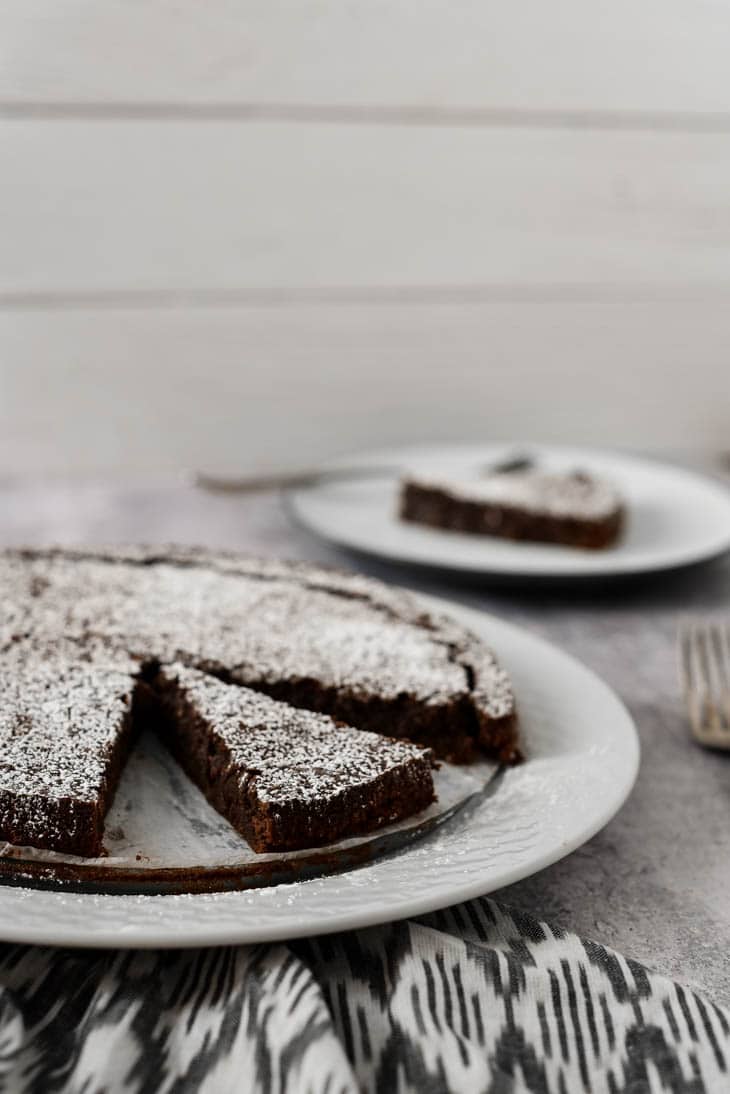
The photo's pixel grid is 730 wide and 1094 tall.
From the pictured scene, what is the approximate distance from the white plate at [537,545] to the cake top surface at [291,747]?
28.1 inches

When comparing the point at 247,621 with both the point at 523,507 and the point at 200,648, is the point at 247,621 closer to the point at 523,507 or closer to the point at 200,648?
the point at 200,648

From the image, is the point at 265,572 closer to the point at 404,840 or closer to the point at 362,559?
the point at 362,559

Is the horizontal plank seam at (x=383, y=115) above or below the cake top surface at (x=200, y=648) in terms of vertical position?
above

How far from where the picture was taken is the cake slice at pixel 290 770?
1.03 metres

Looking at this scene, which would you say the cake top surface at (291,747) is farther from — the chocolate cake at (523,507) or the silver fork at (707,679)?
the chocolate cake at (523,507)

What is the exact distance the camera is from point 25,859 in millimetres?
1009

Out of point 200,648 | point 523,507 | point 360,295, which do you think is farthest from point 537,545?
point 360,295

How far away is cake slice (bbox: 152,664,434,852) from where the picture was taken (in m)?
1.03

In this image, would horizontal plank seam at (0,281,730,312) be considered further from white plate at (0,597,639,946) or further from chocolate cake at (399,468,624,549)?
white plate at (0,597,639,946)

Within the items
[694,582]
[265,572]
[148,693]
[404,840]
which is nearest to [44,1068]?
[404,840]

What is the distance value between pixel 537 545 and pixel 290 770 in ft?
3.53

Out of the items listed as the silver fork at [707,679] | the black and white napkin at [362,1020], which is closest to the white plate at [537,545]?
the silver fork at [707,679]

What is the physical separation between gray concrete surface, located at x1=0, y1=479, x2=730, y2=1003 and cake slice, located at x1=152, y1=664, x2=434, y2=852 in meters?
0.16


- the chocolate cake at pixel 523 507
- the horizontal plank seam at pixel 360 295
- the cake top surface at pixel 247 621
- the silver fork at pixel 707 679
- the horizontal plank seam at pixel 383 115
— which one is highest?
the horizontal plank seam at pixel 383 115
